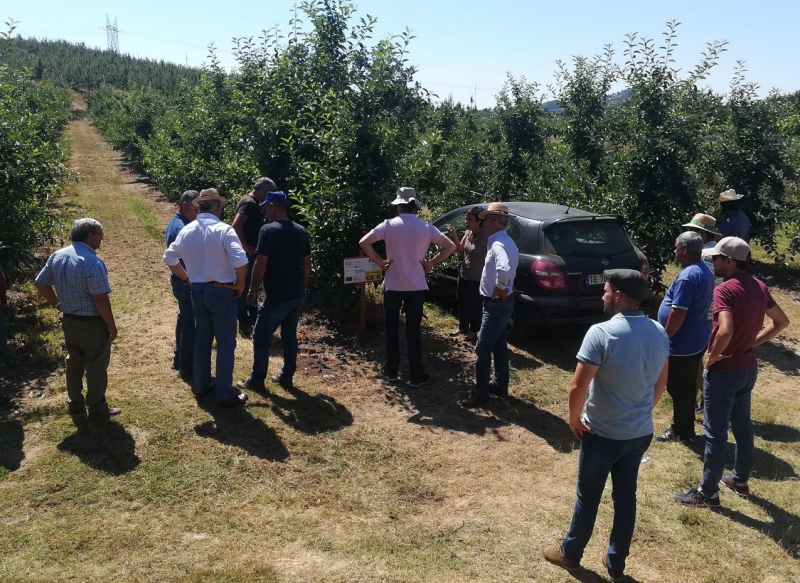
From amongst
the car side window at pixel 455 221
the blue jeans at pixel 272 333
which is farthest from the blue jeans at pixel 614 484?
the car side window at pixel 455 221

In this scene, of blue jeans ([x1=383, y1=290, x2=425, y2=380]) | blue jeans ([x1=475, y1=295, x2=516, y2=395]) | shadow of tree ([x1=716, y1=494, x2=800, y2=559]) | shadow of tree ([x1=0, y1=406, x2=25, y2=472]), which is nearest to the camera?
shadow of tree ([x1=716, y1=494, x2=800, y2=559])

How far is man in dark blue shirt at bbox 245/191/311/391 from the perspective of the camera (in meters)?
5.07

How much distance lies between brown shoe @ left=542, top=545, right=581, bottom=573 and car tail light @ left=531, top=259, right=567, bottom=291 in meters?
3.52

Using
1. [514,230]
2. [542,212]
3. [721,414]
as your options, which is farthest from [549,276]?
[721,414]

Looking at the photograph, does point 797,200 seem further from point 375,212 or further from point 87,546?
point 87,546

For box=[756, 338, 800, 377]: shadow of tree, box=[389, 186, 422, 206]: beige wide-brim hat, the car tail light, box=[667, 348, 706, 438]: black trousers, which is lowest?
box=[756, 338, 800, 377]: shadow of tree

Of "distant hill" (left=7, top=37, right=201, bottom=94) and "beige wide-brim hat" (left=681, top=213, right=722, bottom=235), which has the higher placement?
"distant hill" (left=7, top=37, right=201, bottom=94)

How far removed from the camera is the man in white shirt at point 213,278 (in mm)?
4648

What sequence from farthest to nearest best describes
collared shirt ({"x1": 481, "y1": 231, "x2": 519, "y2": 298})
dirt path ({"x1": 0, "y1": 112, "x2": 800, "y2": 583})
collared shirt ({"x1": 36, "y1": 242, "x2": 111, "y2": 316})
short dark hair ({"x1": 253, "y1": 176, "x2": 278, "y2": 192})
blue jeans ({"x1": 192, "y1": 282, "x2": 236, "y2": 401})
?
short dark hair ({"x1": 253, "y1": 176, "x2": 278, "y2": 192}) < collared shirt ({"x1": 481, "y1": 231, "x2": 519, "y2": 298}) < blue jeans ({"x1": 192, "y1": 282, "x2": 236, "y2": 401}) < collared shirt ({"x1": 36, "y1": 242, "x2": 111, "y2": 316}) < dirt path ({"x1": 0, "y1": 112, "x2": 800, "y2": 583})

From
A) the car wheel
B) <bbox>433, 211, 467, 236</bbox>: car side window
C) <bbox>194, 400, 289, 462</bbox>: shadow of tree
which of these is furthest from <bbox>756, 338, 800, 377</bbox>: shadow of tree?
<bbox>194, 400, 289, 462</bbox>: shadow of tree

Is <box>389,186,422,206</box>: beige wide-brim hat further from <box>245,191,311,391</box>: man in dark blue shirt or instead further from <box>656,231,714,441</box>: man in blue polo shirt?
<box>656,231,714,441</box>: man in blue polo shirt

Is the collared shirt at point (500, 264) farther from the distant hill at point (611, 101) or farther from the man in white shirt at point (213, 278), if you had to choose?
the distant hill at point (611, 101)

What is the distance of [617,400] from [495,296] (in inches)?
88.8

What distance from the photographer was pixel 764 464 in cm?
448
